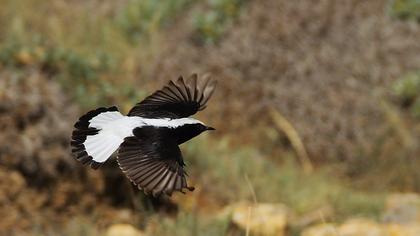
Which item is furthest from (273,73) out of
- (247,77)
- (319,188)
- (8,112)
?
(8,112)

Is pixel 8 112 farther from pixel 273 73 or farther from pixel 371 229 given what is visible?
pixel 273 73

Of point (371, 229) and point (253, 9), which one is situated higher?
point (253, 9)

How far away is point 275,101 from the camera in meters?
8.14

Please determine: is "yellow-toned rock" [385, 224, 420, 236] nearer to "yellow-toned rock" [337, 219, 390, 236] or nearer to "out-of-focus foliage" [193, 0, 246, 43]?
"yellow-toned rock" [337, 219, 390, 236]

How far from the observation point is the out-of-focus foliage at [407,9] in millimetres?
8727

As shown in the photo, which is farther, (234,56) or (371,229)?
(234,56)

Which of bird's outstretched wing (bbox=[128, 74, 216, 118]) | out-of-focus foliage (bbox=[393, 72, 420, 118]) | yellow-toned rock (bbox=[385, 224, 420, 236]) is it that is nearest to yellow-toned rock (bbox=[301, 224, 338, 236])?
yellow-toned rock (bbox=[385, 224, 420, 236])

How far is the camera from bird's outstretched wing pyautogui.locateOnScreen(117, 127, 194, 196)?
79.0 inches

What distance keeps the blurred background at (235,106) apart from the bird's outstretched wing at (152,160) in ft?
7.20

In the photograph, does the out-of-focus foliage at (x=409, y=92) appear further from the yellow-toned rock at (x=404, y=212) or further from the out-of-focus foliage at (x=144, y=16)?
the out-of-focus foliage at (x=144, y=16)

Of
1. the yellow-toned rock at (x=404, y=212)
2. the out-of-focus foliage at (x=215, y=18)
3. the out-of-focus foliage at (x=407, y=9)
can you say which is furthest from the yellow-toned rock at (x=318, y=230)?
the out-of-focus foliage at (x=407, y=9)

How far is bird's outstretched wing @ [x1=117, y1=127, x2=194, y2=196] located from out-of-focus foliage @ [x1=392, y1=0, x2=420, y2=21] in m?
6.93

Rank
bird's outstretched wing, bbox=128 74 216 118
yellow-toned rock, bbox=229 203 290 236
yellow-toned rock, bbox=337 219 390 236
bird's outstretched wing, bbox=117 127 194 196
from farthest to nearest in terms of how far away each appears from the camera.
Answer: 1. yellow-toned rock, bbox=337 219 390 236
2. yellow-toned rock, bbox=229 203 290 236
3. bird's outstretched wing, bbox=128 74 216 118
4. bird's outstretched wing, bbox=117 127 194 196

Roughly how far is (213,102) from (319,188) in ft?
5.46
